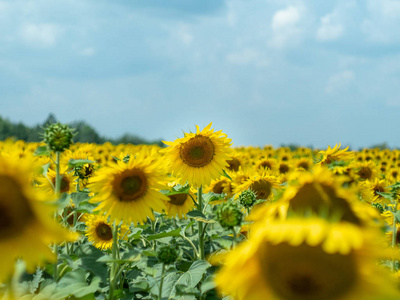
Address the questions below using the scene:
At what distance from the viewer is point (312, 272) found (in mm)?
1600

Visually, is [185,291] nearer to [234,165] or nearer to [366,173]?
[234,165]

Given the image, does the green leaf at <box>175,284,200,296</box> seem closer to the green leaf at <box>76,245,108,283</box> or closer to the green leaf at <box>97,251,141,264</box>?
the green leaf at <box>97,251,141,264</box>

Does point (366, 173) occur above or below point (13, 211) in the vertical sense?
above

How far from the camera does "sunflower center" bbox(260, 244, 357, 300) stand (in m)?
1.59

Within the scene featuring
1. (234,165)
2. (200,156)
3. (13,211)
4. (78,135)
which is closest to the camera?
(13,211)

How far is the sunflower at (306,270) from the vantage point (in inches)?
60.7

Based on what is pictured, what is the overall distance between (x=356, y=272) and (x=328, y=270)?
104 millimetres

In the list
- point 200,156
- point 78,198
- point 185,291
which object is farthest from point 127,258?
point 200,156

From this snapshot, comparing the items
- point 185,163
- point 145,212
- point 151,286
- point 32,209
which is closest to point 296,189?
point 32,209

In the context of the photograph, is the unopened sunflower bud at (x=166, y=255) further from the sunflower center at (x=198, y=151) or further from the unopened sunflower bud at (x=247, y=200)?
the sunflower center at (x=198, y=151)

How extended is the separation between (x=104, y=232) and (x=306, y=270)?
3.69m

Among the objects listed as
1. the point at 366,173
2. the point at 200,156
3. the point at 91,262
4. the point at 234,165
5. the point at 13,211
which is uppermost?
the point at 366,173

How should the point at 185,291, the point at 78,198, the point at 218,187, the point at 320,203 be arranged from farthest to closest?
1. the point at 218,187
2. the point at 78,198
3. the point at 185,291
4. the point at 320,203

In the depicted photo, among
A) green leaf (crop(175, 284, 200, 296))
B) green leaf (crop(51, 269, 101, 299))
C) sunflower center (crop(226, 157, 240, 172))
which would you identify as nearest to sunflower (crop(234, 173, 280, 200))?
sunflower center (crop(226, 157, 240, 172))
